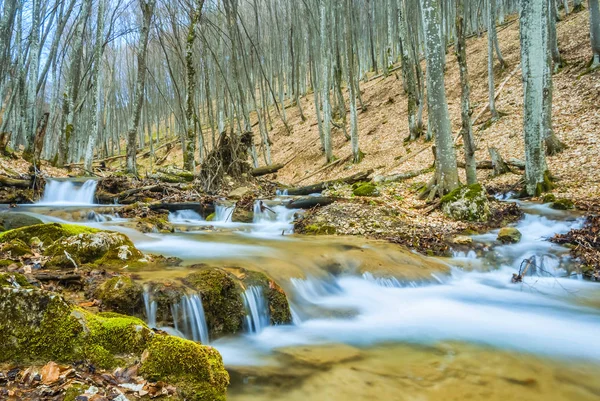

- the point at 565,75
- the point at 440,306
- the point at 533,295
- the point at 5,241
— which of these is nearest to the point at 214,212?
the point at 5,241

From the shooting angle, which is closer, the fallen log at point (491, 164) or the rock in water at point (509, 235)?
the rock in water at point (509, 235)

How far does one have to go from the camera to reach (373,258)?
654 cm

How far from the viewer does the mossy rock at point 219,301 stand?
3.99m

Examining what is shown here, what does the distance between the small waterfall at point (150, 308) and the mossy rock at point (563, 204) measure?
8.08 meters

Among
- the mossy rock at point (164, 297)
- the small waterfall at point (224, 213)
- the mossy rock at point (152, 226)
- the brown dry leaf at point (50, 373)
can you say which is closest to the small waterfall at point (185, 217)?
the small waterfall at point (224, 213)

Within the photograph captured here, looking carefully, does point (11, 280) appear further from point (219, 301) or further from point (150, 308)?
point (219, 301)

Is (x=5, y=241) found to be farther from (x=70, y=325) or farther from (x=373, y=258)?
(x=373, y=258)

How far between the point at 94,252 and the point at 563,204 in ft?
28.7

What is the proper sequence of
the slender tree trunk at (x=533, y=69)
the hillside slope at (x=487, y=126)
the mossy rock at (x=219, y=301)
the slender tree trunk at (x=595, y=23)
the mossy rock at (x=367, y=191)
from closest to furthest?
the mossy rock at (x=219, y=301) < the slender tree trunk at (x=533, y=69) < the hillside slope at (x=487, y=126) < the mossy rock at (x=367, y=191) < the slender tree trunk at (x=595, y=23)

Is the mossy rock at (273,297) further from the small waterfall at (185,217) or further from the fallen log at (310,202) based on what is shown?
the small waterfall at (185,217)

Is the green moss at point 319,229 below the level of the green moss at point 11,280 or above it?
above

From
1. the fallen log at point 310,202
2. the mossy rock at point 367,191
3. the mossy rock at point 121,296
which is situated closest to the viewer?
the mossy rock at point 121,296

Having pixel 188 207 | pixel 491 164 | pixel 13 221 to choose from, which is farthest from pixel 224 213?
pixel 491 164

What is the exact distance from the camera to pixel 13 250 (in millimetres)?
4430
